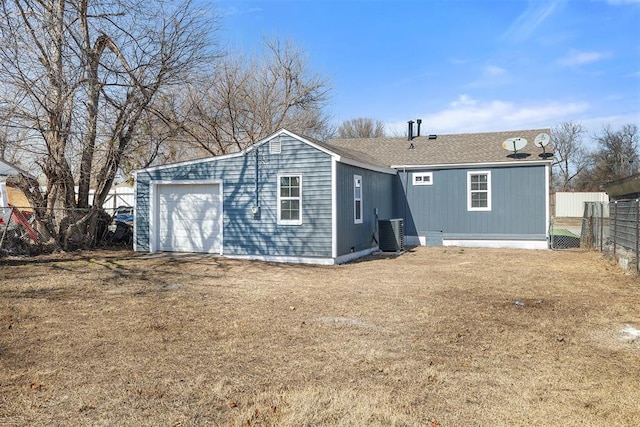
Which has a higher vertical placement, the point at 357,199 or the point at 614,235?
the point at 357,199

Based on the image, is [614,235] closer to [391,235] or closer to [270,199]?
[391,235]

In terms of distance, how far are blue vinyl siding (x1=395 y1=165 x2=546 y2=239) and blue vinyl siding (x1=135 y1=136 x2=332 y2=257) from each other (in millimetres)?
5996

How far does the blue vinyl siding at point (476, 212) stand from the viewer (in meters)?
15.5

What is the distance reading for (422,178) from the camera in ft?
55.7

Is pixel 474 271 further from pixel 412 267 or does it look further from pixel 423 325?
pixel 423 325

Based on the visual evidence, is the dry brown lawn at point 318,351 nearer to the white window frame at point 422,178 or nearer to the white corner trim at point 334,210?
the white corner trim at point 334,210

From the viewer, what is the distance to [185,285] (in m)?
8.66

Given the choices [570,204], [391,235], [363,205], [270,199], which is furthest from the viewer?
[570,204]

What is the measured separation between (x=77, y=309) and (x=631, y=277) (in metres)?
9.96

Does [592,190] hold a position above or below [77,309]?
above

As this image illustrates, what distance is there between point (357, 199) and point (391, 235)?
197 centimetres

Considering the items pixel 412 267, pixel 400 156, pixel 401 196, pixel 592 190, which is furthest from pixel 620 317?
pixel 592 190

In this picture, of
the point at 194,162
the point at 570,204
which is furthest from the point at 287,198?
the point at 570,204

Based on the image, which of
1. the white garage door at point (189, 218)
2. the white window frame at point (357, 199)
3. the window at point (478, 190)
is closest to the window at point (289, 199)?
the white window frame at point (357, 199)
